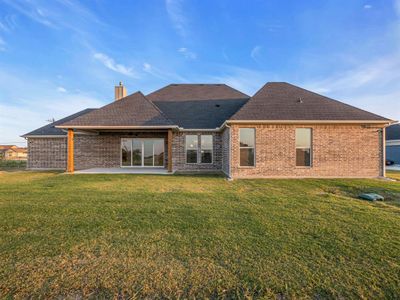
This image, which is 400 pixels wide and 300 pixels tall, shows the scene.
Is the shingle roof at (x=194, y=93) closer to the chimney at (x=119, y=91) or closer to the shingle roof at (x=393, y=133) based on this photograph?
the chimney at (x=119, y=91)

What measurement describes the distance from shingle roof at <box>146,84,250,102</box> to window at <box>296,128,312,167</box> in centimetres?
709

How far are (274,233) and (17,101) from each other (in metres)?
31.5

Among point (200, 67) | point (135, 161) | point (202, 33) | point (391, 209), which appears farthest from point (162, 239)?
point (200, 67)

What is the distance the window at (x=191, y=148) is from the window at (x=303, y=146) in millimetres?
6476

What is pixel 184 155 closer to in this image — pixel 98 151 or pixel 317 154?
pixel 98 151

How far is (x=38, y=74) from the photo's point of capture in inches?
693

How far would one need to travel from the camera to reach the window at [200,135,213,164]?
1411 centimetres

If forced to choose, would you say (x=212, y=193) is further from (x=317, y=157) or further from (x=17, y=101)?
(x=17, y=101)

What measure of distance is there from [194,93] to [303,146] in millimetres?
9869

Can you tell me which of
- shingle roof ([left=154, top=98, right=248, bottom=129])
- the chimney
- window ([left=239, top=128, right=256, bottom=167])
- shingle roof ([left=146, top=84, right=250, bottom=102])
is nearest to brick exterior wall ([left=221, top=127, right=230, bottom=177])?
window ([left=239, top=128, right=256, bottom=167])

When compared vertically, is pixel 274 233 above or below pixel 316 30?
below

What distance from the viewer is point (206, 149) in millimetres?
14156

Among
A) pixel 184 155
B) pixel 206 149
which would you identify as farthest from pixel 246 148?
pixel 184 155

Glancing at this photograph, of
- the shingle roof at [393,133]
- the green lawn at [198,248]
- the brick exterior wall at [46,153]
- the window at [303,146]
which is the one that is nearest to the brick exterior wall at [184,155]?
the window at [303,146]
